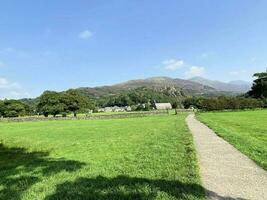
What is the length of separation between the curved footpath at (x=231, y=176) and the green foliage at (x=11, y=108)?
350ft

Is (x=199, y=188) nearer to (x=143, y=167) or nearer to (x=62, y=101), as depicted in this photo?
(x=143, y=167)

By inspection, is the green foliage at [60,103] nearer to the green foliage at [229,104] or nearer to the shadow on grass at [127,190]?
the green foliage at [229,104]

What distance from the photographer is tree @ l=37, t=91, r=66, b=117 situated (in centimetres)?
9212

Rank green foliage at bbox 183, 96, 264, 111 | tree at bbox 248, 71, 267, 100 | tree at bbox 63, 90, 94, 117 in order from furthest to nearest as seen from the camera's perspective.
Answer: tree at bbox 248, 71, 267, 100, tree at bbox 63, 90, 94, 117, green foliage at bbox 183, 96, 264, 111

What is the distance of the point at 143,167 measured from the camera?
9.34 metres

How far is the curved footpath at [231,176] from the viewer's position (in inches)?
246

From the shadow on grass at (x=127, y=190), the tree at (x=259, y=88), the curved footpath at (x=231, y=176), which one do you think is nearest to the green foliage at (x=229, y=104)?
the tree at (x=259, y=88)

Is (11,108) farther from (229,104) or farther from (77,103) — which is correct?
(229,104)

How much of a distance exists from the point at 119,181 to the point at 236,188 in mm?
2752

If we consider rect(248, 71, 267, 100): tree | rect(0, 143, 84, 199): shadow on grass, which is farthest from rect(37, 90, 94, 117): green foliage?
rect(0, 143, 84, 199): shadow on grass

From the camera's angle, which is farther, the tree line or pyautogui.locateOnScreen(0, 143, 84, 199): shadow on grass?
the tree line

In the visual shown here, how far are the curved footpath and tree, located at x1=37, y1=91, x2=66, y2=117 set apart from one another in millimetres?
84833

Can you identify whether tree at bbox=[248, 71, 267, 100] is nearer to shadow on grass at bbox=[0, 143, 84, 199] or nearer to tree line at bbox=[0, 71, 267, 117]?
tree line at bbox=[0, 71, 267, 117]

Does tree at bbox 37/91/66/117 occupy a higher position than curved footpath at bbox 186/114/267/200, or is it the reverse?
tree at bbox 37/91/66/117
